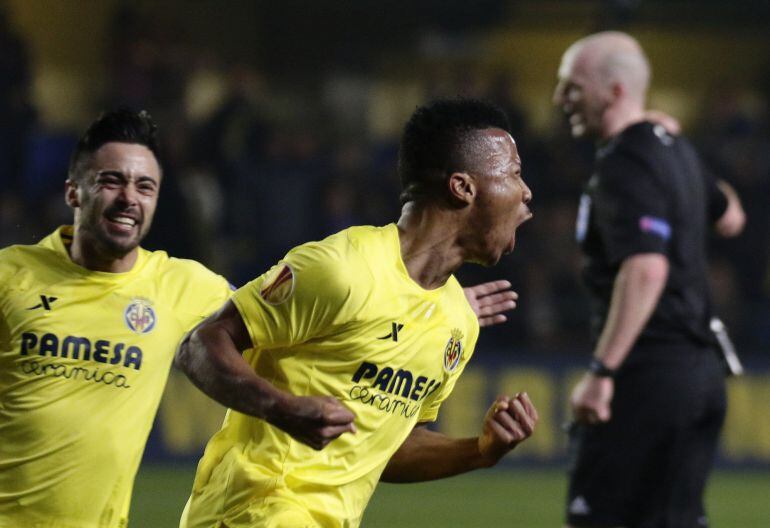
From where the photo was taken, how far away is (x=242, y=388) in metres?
3.33

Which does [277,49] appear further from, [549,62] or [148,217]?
[148,217]

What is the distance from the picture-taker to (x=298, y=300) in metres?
3.44

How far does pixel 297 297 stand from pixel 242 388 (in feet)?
0.88

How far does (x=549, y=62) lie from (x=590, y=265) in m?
10.1

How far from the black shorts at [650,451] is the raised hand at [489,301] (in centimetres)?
114

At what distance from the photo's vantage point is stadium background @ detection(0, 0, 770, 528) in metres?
11.3

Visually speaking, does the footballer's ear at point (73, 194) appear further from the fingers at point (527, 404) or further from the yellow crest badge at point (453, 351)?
the fingers at point (527, 404)

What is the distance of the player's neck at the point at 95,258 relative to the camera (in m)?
4.58

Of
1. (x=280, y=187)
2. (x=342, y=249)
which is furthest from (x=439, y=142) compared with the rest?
(x=280, y=187)

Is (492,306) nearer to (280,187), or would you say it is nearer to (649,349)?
(649,349)

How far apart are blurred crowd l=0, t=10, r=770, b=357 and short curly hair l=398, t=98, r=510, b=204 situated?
7.54 m

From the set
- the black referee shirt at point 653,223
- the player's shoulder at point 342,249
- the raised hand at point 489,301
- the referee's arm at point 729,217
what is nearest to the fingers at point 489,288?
the raised hand at point 489,301

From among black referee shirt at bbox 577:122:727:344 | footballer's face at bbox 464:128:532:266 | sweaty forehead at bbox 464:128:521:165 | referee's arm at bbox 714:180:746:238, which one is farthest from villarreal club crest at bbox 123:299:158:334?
referee's arm at bbox 714:180:746:238

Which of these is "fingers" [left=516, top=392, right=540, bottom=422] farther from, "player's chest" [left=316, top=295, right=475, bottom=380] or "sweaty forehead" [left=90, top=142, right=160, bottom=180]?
"sweaty forehead" [left=90, top=142, right=160, bottom=180]
